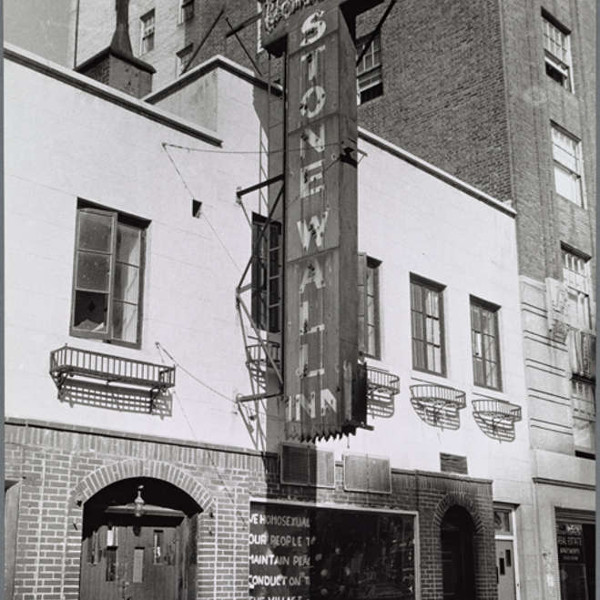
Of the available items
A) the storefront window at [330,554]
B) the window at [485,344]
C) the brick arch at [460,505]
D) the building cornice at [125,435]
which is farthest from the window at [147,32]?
the building cornice at [125,435]

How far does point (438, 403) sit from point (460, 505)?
1.84 m

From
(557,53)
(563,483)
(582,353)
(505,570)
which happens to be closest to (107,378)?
(505,570)

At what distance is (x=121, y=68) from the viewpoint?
15219 mm

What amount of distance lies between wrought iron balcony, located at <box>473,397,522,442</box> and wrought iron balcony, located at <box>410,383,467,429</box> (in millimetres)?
565

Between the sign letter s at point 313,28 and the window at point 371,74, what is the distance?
10.2 meters

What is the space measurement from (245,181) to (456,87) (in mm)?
9625

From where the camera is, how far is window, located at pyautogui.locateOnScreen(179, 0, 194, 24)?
2998 centimetres

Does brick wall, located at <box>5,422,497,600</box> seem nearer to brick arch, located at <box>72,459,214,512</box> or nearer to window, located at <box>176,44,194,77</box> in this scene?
brick arch, located at <box>72,459,214,512</box>

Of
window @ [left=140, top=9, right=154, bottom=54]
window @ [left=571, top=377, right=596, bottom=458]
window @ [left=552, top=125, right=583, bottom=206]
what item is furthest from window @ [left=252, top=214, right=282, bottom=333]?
window @ [left=140, top=9, right=154, bottom=54]

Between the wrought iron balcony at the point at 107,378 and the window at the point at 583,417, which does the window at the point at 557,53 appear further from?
the wrought iron balcony at the point at 107,378

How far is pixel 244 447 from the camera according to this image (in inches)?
499

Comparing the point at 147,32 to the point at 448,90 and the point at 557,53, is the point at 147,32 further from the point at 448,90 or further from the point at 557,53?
the point at 557,53

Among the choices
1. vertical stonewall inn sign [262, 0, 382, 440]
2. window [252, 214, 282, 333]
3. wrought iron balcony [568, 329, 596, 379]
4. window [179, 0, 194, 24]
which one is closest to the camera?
vertical stonewall inn sign [262, 0, 382, 440]

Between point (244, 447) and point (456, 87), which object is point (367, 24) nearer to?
point (456, 87)
